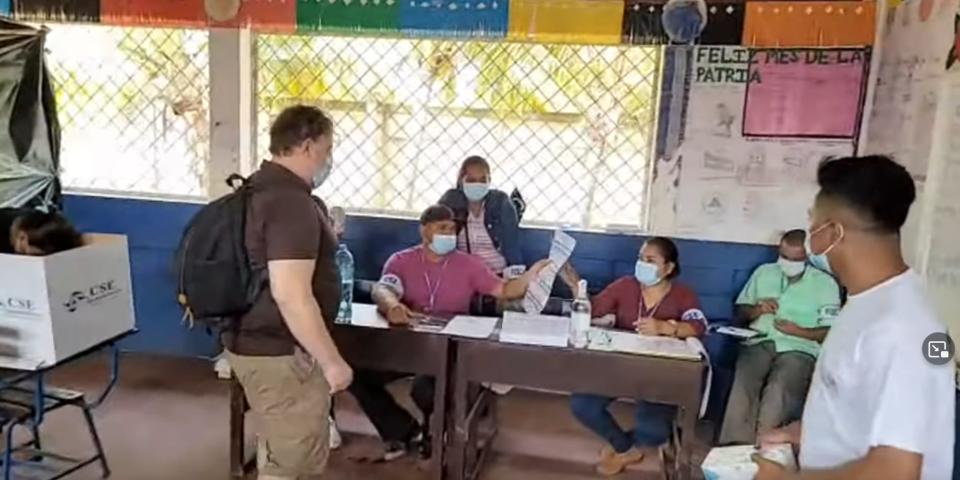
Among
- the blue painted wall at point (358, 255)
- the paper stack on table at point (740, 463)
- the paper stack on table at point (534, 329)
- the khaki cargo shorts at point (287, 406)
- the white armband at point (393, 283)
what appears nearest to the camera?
the paper stack on table at point (740, 463)

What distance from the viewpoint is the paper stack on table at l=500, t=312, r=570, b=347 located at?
2.94 metres

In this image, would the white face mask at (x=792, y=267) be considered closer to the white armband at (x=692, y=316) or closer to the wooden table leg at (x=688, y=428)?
the white armband at (x=692, y=316)

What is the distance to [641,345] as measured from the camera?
9.70 feet

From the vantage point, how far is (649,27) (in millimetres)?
3867

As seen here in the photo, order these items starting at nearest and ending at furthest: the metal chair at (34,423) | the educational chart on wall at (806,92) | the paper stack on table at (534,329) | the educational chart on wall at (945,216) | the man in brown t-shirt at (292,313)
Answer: the man in brown t-shirt at (292,313)
the educational chart on wall at (945,216)
the metal chair at (34,423)
the paper stack on table at (534,329)
the educational chart on wall at (806,92)

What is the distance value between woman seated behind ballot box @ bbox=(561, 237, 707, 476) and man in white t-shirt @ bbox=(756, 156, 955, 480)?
5.53ft

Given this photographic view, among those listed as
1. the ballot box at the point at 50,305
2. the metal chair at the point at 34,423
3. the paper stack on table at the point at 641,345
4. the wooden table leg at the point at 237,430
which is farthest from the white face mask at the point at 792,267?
the metal chair at the point at 34,423

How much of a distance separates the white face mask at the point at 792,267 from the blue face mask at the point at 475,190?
1340mm

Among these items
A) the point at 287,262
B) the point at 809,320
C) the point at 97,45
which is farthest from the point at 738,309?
the point at 97,45

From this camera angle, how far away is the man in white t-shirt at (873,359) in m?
1.29

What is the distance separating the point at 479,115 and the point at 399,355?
164 cm

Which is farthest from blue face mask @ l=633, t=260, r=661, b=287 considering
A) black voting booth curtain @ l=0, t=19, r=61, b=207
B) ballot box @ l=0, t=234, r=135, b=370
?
black voting booth curtain @ l=0, t=19, r=61, b=207

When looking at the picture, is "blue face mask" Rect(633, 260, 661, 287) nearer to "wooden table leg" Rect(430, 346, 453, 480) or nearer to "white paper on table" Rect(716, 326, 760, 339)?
"white paper on table" Rect(716, 326, 760, 339)

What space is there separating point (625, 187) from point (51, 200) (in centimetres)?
276
